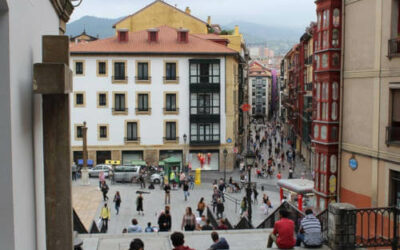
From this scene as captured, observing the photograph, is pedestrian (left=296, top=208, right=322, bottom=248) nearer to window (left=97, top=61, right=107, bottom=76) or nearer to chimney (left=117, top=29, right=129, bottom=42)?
window (left=97, top=61, right=107, bottom=76)

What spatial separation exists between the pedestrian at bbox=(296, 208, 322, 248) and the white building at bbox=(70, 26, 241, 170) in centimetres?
3547

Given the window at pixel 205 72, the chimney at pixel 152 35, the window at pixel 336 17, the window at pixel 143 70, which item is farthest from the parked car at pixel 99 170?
the window at pixel 336 17

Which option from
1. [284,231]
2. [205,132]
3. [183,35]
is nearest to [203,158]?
[205,132]

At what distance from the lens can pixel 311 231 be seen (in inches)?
486

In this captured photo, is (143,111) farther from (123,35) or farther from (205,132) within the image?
(123,35)

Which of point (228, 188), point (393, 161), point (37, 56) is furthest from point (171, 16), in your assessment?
point (37, 56)

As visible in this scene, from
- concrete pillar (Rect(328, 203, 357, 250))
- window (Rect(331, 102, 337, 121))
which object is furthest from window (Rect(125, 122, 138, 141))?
concrete pillar (Rect(328, 203, 357, 250))

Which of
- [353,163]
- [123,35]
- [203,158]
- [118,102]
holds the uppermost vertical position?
[123,35]

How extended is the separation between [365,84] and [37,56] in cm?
1607

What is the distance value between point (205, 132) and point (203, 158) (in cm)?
244

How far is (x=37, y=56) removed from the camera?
5.39m

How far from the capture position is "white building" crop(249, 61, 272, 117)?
16812cm

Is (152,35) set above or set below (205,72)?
above

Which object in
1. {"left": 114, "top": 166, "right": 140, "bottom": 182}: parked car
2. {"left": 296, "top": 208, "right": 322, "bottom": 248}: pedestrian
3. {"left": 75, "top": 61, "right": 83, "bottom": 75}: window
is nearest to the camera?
{"left": 296, "top": 208, "right": 322, "bottom": 248}: pedestrian
